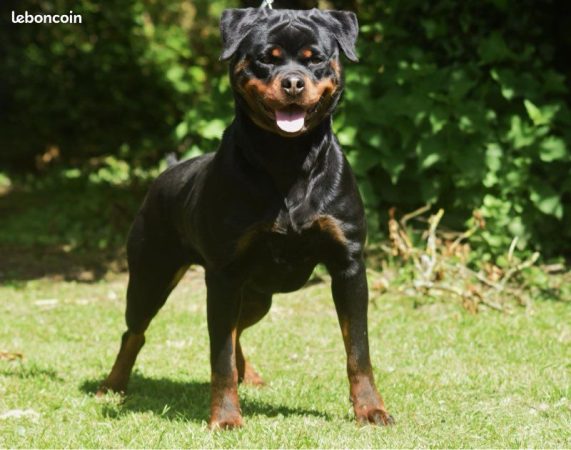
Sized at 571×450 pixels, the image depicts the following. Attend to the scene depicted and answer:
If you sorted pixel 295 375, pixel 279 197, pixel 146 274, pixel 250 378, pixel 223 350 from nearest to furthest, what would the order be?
pixel 279 197 → pixel 223 350 → pixel 146 274 → pixel 250 378 → pixel 295 375

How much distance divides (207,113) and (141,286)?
3927mm

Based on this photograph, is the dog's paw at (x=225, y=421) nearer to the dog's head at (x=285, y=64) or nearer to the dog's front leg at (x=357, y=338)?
the dog's front leg at (x=357, y=338)

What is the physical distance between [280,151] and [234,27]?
565mm

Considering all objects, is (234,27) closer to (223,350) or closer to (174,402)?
(223,350)

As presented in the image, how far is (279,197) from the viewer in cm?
450

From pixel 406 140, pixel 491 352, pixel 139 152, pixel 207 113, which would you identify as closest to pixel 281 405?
pixel 491 352

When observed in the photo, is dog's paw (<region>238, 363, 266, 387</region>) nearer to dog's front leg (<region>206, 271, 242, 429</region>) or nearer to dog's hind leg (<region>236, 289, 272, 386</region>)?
dog's hind leg (<region>236, 289, 272, 386</region>)

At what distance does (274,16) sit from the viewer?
448 cm

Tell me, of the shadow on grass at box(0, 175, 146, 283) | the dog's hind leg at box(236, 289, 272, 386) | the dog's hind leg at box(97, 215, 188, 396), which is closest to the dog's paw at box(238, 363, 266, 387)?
the dog's hind leg at box(236, 289, 272, 386)

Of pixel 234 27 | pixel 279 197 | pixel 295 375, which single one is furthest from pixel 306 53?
pixel 295 375

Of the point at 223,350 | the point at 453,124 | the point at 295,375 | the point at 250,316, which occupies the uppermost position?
the point at 453,124

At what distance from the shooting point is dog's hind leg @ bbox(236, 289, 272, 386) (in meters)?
5.38

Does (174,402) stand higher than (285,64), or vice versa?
(285,64)

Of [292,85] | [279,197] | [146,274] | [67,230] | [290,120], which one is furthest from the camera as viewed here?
[67,230]
